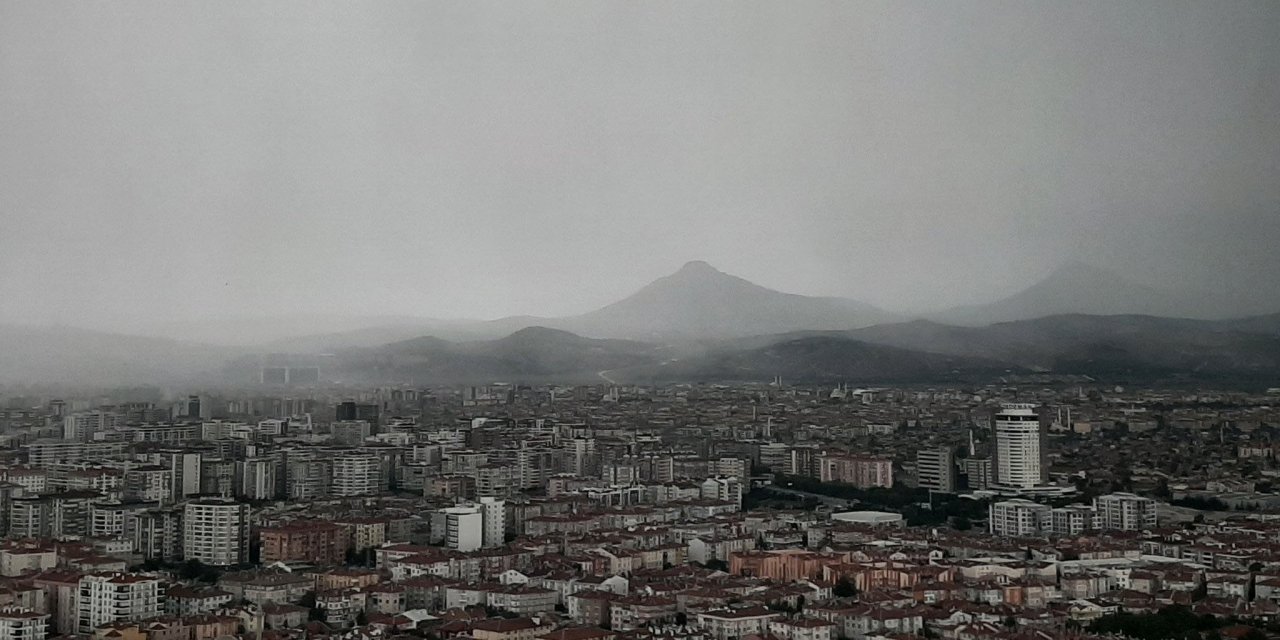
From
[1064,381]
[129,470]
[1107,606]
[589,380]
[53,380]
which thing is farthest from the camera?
[589,380]

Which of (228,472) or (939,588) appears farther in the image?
(228,472)

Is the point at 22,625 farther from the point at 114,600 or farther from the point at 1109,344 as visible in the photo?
the point at 1109,344

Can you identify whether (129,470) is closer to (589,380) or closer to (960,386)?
(589,380)

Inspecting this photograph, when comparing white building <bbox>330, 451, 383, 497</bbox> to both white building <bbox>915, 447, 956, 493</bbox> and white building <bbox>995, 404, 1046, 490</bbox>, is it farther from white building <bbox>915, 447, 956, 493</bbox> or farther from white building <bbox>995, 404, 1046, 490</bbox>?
white building <bbox>995, 404, 1046, 490</bbox>

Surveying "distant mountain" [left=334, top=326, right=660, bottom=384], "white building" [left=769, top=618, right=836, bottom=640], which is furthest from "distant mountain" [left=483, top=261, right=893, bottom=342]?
"white building" [left=769, top=618, right=836, bottom=640]

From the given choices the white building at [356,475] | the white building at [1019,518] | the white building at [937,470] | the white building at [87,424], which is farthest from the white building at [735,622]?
the white building at [87,424]

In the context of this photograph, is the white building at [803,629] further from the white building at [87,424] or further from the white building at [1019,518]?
the white building at [87,424]

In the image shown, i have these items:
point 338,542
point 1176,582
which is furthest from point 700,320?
point 1176,582

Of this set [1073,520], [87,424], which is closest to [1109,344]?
[1073,520]
